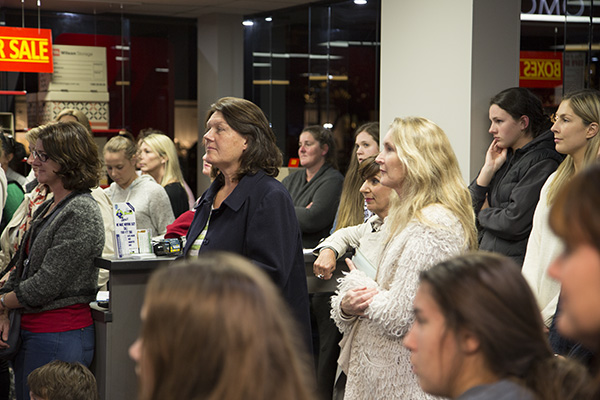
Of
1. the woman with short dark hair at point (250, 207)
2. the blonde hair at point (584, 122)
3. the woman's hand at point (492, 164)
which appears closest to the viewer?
the woman with short dark hair at point (250, 207)

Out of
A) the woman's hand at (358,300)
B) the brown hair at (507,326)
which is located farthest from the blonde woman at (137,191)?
the brown hair at (507,326)

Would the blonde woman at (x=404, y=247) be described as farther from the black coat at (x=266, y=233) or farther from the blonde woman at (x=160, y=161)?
the blonde woman at (x=160, y=161)

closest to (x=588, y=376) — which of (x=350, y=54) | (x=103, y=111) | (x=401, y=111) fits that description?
(x=401, y=111)

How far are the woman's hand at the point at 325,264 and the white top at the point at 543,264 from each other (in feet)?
2.77

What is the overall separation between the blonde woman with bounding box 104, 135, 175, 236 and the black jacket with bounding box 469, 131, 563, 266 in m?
2.20

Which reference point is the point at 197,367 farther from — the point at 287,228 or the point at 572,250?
the point at 287,228

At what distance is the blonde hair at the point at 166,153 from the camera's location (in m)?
5.93

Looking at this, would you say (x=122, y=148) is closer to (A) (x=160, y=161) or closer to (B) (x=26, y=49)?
(A) (x=160, y=161)

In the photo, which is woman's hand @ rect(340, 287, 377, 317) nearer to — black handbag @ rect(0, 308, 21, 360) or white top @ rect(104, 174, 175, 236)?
black handbag @ rect(0, 308, 21, 360)

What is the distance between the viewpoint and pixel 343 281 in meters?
2.81

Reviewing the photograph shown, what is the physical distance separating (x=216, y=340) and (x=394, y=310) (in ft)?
5.00

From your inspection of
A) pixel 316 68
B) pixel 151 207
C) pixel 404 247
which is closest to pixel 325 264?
pixel 404 247

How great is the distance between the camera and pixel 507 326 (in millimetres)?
1384

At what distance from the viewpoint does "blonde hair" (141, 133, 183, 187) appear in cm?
593
